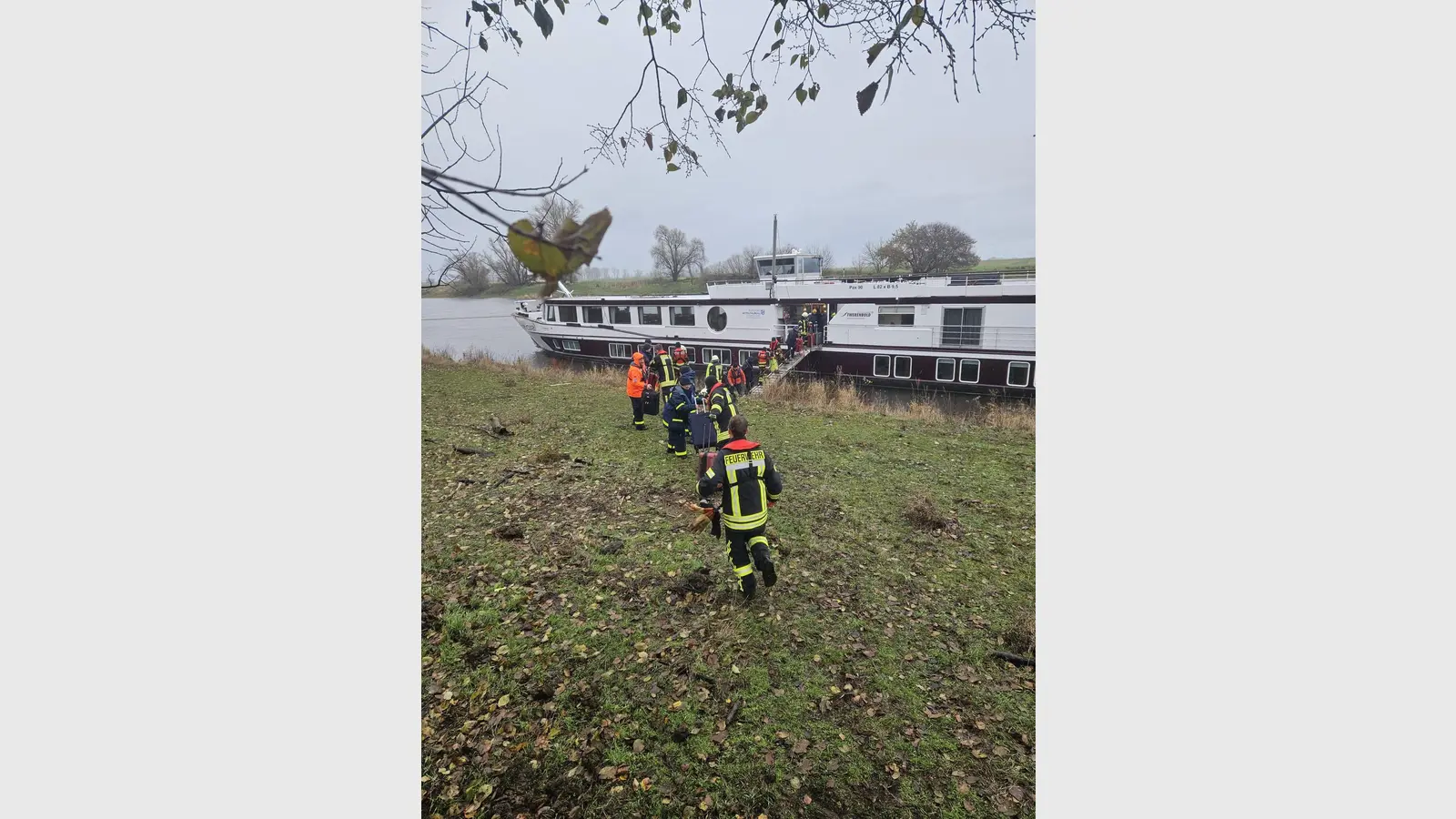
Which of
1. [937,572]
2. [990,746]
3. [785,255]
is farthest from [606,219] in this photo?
[785,255]

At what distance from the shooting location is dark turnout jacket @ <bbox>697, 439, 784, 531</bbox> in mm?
3715

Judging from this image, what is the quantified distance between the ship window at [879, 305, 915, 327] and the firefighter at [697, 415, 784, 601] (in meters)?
13.9

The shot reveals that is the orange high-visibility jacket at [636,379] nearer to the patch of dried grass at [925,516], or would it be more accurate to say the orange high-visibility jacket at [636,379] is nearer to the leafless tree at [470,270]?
the patch of dried grass at [925,516]

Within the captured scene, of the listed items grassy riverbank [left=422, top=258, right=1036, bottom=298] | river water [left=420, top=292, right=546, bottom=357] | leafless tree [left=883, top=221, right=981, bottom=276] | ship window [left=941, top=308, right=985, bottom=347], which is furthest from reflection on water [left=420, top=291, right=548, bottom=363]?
leafless tree [left=883, top=221, right=981, bottom=276]

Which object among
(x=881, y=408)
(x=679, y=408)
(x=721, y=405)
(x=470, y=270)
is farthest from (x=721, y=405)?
(x=881, y=408)

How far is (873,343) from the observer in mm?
16859

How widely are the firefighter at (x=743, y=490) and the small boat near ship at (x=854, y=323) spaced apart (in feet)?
36.6

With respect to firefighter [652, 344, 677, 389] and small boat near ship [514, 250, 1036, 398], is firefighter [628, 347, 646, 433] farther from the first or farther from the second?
small boat near ship [514, 250, 1036, 398]

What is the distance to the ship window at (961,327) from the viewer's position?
50.6 feet

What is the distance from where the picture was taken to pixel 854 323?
1691 centimetres

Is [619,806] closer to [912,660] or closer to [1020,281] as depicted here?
[912,660]

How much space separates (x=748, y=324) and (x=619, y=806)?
1591 centimetres

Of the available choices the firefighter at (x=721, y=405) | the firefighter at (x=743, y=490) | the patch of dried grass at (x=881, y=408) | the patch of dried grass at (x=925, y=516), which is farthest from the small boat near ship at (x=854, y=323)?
the firefighter at (x=743, y=490)

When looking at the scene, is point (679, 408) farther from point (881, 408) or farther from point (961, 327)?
point (961, 327)
